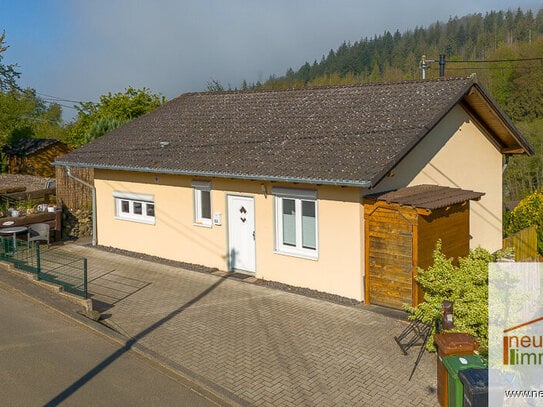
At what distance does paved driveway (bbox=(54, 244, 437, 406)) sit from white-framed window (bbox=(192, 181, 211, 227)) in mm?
1611

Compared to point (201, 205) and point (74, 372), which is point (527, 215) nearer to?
point (201, 205)

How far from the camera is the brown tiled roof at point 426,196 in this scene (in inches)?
419

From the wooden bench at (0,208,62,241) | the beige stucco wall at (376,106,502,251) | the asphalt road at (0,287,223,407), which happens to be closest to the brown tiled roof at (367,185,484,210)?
the beige stucco wall at (376,106,502,251)

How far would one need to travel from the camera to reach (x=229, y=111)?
1731 cm

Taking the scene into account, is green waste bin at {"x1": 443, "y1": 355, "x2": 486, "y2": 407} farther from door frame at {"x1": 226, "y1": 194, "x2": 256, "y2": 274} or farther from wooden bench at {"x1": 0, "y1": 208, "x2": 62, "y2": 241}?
wooden bench at {"x1": 0, "y1": 208, "x2": 62, "y2": 241}

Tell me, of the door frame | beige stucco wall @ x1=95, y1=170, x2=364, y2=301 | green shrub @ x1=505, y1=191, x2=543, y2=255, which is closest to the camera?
beige stucco wall @ x1=95, y1=170, x2=364, y2=301

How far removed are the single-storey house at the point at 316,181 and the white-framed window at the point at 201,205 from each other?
0.04 metres

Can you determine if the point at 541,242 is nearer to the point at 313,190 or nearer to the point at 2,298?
the point at 313,190

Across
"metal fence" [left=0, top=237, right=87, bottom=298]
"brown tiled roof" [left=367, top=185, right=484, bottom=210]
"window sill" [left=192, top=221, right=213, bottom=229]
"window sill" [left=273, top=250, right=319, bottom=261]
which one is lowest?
"metal fence" [left=0, top=237, right=87, bottom=298]

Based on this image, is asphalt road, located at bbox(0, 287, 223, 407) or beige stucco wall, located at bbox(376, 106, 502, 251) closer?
asphalt road, located at bbox(0, 287, 223, 407)

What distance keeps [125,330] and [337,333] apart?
3753 millimetres

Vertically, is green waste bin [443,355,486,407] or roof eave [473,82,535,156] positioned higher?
roof eave [473,82,535,156]

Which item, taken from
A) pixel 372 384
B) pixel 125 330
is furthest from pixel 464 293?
pixel 125 330

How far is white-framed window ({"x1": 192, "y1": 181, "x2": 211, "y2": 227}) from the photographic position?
48.7 feet
